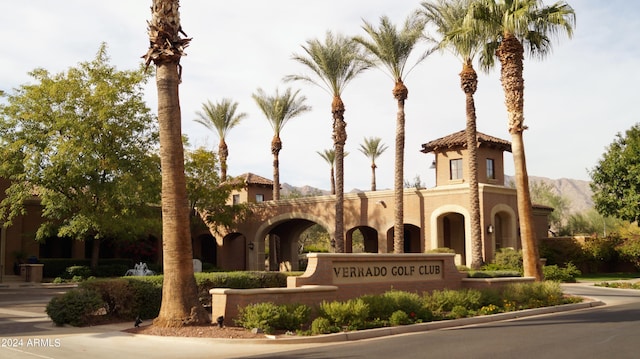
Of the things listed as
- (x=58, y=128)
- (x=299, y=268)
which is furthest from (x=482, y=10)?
(x=299, y=268)

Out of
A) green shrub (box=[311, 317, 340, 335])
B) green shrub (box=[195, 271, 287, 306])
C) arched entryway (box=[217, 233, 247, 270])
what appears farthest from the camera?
arched entryway (box=[217, 233, 247, 270])

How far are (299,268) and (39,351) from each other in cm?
4091

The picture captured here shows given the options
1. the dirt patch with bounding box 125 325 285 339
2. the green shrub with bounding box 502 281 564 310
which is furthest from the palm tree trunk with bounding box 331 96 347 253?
the dirt patch with bounding box 125 325 285 339

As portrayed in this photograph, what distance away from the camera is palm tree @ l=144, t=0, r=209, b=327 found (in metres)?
14.9

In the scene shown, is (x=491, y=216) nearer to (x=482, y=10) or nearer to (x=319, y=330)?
(x=482, y=10)

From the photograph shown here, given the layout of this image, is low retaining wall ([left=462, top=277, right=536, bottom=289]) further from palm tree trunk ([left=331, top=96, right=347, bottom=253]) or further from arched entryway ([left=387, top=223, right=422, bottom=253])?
arched entryway ([left=387, top=223, right=422, bottom=253])

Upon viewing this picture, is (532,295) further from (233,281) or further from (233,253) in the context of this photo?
(233,253)

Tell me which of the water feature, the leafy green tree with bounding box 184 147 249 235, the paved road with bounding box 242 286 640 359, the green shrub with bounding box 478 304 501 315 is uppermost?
the leafy green tree with bounding box 184 147 249 235

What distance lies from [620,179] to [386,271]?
31499mm

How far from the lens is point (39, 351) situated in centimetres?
1191

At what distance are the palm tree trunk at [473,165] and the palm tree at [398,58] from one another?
301 centimetres

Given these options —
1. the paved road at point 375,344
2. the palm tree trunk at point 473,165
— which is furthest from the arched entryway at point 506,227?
the paved road at point 375,344

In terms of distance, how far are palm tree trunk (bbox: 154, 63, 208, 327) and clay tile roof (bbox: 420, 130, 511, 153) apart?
29.2 metres

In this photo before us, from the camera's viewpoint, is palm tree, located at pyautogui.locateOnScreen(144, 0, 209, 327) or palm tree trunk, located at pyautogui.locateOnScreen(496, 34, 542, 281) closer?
palm tree, located at pyautogui.locateOnScreen(144, 0, 209, 327)
